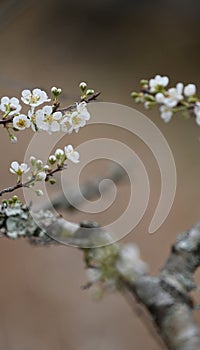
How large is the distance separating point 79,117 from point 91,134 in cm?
174

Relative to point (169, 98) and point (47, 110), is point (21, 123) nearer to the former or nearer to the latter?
point (47, 110)

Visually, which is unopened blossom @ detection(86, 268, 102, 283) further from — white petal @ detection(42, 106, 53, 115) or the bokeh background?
the bokeh background

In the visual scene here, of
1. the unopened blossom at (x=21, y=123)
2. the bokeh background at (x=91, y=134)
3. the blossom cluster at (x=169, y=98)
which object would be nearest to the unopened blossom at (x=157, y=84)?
the blossom cluster at (x=169, y=98)

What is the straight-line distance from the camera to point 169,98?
1.41 ft

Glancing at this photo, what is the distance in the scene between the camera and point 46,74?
2453mm

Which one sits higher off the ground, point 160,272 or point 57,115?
point 57,115

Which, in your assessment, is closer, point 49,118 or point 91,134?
point 49,118

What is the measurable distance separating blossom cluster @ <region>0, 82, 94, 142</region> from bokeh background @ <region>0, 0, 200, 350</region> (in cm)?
94

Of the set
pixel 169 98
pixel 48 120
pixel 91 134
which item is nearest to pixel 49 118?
pixel 48 120

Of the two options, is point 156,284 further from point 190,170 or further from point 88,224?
point 190,170

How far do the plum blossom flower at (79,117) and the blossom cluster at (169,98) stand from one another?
0.04m

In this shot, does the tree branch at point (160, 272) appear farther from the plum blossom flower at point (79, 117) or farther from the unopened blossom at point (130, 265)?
the plum blossom flower at point (79, 117)

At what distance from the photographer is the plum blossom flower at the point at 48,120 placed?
1.42 feet

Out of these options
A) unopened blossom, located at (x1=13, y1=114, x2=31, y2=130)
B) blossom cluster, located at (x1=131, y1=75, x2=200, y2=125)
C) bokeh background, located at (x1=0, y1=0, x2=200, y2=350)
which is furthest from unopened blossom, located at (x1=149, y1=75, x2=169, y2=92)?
bokeh background, located at (x1=0, y1=0, x2=200, y2=350)
